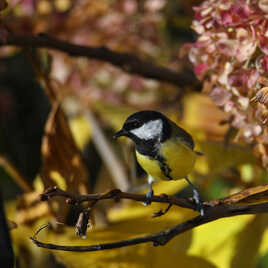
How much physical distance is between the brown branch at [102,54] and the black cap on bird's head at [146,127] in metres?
0.11

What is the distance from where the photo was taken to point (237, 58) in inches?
15.9

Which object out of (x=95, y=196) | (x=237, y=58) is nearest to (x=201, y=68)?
(x=237, y=58)

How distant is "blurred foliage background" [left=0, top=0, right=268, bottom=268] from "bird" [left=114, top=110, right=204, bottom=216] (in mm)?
56

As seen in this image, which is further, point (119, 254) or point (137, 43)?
point (137, 43)

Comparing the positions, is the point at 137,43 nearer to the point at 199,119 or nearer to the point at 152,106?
the point at 152,106

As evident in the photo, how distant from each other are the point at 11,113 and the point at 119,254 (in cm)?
54

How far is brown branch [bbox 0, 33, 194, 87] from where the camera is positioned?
1.64 feet

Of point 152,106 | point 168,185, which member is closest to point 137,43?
point 152,106

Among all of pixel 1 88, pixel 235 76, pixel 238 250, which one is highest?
pixel 235 76

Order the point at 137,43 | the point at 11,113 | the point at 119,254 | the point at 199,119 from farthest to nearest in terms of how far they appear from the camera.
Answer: the point at 11,113
the point at 137,43
the point at 199,119
the point at 119,254

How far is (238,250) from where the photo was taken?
0.52 metres

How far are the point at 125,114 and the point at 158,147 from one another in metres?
0.39

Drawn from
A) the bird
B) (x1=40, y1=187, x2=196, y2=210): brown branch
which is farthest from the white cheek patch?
(x1=40, y1=187, x2=196, y2=210): brown branch

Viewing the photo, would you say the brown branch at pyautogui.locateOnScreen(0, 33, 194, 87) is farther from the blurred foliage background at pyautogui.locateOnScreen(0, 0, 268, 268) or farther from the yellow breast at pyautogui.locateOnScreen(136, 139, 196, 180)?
the yellow breast at pyautogui.locateOnScreen(136, 139, 196, 180)
